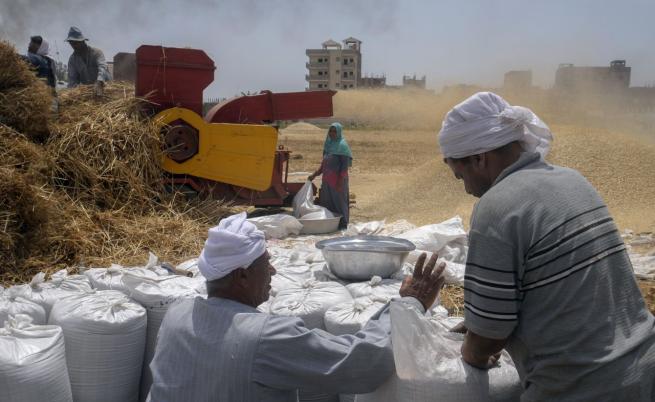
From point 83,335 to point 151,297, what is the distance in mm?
374

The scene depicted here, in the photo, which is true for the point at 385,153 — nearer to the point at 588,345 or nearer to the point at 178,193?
the point at 178,193

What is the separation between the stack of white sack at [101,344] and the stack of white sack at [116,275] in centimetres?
41

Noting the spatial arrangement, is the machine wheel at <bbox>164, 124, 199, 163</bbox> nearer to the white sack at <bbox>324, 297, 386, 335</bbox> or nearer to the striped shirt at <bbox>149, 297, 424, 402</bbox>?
the white sack at <bbox>324, 297, 386, 335</bbox>

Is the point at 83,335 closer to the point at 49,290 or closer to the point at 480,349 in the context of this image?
the point at 49,290

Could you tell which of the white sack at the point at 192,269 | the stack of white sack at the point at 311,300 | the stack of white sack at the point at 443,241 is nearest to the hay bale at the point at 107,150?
the white sack at the point at 192,269

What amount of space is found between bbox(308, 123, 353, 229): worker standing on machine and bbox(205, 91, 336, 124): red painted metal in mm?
357

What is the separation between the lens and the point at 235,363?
5.81 feet

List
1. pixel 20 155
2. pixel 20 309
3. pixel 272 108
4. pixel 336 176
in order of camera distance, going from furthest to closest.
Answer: pixel 336 176 < pixel 272 108 < pixel 20 155 < pixel 20 309

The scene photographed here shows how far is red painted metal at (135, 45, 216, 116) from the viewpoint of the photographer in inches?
284

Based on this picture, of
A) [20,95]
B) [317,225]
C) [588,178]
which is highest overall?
[20,95]

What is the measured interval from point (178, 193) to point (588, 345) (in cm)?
592

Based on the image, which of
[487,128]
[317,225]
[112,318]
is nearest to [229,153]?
[317,225]

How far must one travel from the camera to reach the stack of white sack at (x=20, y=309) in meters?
3.05

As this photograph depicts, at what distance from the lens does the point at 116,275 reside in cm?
359
